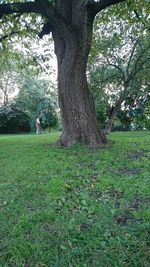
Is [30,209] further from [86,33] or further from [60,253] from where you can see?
[86,33]

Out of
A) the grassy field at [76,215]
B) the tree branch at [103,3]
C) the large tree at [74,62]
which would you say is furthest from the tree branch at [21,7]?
the grassy field at [76,215]

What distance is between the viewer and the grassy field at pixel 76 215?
1870 millimetres

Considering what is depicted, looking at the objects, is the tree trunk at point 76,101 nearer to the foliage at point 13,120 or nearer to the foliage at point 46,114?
the foliage at point 46,114

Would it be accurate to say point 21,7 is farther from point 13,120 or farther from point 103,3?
point 13,120

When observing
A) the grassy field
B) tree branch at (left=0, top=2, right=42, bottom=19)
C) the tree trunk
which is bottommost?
the grassy field

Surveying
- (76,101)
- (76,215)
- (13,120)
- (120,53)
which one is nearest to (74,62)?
(76,101)

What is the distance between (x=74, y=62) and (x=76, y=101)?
989mm

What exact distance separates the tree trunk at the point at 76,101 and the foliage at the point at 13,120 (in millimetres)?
14308

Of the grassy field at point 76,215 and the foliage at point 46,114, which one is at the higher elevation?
the foliage at point 46,114

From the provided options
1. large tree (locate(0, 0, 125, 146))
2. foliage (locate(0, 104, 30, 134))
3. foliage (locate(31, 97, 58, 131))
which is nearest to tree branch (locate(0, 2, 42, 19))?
large tree (locate(0, 0, 125, 146))

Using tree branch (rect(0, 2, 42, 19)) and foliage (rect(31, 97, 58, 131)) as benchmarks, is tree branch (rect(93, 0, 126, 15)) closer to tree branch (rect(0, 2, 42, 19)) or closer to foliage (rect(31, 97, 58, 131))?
tree branch (rect(0, 2, 42, 19))

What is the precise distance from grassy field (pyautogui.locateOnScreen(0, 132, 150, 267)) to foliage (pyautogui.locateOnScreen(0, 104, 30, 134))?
16.1 m

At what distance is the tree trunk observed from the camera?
612 cm

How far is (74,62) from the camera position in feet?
20.3
